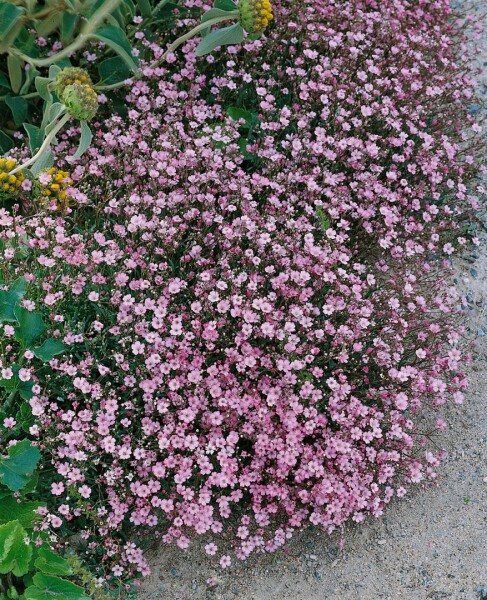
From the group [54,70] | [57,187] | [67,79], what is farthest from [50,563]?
[54,70]

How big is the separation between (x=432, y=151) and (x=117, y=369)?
2.54 metres

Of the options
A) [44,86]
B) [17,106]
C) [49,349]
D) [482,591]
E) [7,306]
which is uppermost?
[44,86]

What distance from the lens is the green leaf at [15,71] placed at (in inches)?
167

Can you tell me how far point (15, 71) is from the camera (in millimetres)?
4270

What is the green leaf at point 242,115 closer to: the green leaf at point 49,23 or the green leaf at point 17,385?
the green leaf at point 49,23

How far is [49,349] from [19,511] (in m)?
0.67

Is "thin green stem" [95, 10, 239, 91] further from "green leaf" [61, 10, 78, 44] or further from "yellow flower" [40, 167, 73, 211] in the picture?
"yellow flower" [40, 167, 73, 211]

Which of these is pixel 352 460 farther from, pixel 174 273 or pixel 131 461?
pixel 174 273

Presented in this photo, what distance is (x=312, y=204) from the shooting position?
4.07m

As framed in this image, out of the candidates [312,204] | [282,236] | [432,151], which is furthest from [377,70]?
[282,236]

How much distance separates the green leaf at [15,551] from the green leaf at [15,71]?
2.69 meters

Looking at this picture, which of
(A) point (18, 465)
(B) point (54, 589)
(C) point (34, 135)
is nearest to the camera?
(B) point (54, 589)

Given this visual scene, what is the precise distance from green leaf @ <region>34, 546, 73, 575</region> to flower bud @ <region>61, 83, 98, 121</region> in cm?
195

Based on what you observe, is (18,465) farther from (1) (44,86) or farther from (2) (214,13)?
(2) (214,13)
